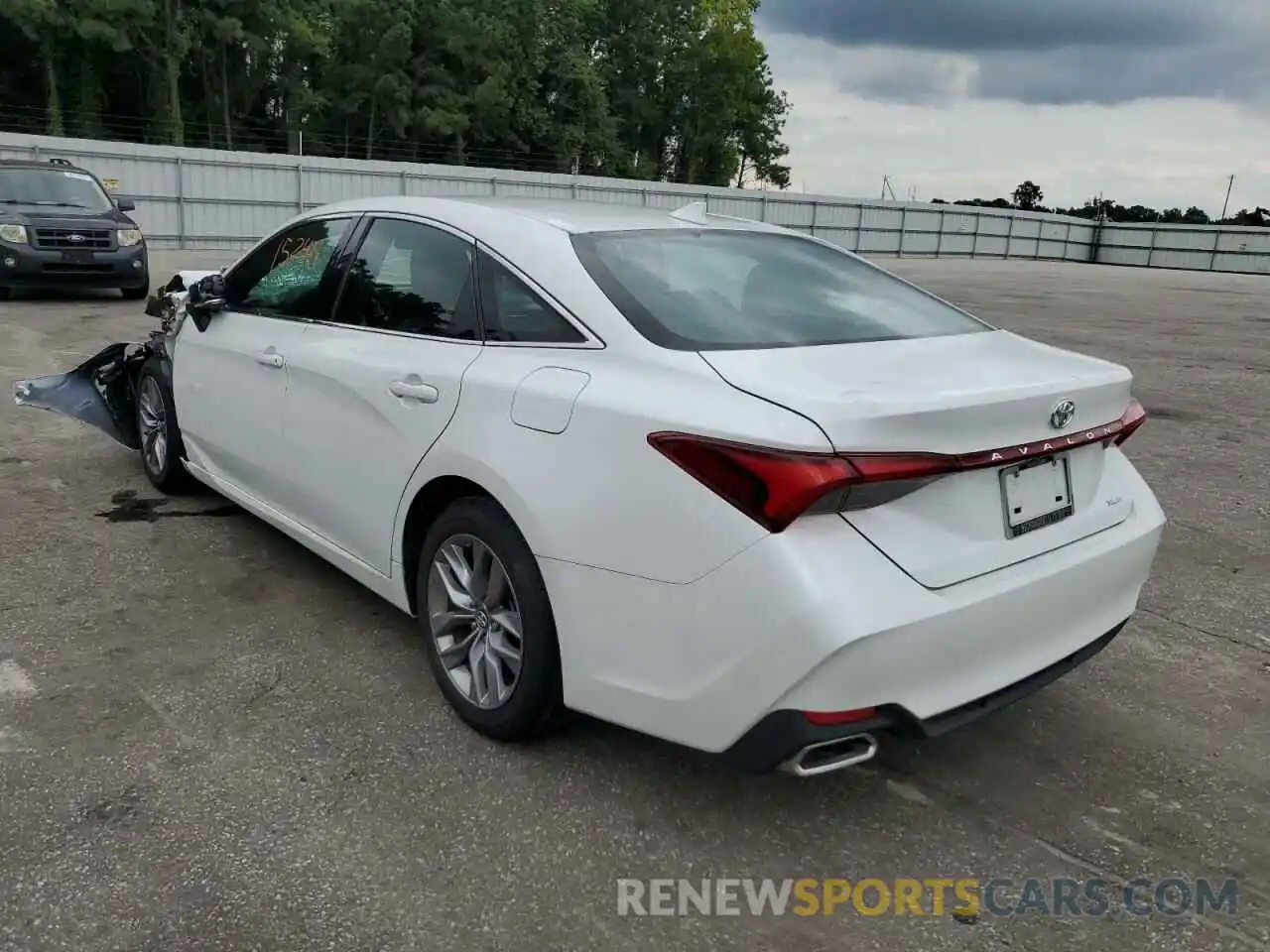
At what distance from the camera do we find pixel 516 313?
297cm

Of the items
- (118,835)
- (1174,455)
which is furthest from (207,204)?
(118,835)

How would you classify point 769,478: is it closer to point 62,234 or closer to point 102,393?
point 102,393

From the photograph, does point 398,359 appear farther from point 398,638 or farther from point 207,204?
point 207,204

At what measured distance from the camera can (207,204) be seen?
2484cm

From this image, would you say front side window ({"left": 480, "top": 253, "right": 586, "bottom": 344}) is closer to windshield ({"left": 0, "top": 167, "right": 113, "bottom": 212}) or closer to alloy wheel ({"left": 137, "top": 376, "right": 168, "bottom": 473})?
alloy wheel ({"left": 137, "top": 376, "right": 168, "bottom": 473})

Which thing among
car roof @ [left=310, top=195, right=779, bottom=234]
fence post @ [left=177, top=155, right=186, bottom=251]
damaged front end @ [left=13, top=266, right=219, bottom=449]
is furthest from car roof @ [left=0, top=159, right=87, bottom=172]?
car roof @ [left=310, top=195, right=779, bottom=234]

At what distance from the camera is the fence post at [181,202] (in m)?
24.3

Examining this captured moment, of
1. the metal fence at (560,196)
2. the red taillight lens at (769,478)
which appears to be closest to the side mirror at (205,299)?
the red taillight lens at (769,478)

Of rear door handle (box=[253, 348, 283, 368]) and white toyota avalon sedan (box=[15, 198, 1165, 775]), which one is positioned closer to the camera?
white toyota avalon sedan (box=[15, 198, 1165, 775])

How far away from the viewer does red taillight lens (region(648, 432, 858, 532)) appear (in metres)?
2.16

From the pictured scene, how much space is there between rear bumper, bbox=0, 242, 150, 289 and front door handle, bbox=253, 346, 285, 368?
33.4 feet

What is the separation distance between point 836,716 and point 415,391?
62.8 inches

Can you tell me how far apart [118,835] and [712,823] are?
1.46 metres

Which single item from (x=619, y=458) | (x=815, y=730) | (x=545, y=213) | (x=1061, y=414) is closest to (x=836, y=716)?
(x=815, y=730)
